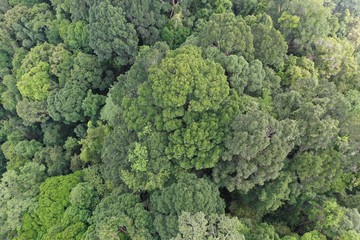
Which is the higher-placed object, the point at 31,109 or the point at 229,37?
the point at 229,37

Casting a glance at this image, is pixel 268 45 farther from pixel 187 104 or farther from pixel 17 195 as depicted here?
pixel 17 195

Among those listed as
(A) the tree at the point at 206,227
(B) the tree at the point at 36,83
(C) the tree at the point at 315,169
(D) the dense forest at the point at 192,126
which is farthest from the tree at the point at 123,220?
(B) the tree at the point at 36,83

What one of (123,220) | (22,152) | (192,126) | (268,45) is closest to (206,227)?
(123,220)

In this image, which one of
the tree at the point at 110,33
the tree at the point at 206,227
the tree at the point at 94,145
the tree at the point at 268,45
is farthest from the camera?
the tree at the point at 110,33

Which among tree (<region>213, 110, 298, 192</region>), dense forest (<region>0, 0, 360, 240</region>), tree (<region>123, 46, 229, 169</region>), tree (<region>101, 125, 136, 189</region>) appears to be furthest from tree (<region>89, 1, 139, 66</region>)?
tree (<region>213, 110, 298, 192</region>)

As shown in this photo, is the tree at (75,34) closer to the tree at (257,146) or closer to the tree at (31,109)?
the tree at (31,109)

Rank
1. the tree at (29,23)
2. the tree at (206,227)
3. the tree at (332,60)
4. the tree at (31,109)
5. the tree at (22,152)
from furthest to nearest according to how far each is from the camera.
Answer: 1. the tree at (29,23)
2. the tree at (31,109)
3. the tree at (22,152)
4. the tree at (332,60)
5. the tree at (206,227)
